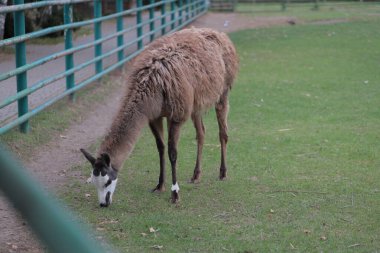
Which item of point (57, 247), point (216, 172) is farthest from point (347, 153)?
point (57, 247)

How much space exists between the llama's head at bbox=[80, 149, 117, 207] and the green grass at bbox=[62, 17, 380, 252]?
15 cm

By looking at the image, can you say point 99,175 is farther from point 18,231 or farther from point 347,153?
point 347,153

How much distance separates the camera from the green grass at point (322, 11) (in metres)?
28.4

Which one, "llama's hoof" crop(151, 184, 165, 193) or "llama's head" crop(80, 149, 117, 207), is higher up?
"llama's head" crop(80, 149, 117, 207)

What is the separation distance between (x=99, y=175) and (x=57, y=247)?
4.38 meters

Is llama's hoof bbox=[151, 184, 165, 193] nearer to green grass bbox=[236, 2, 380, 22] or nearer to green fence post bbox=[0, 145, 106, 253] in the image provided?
green fence post bbox=[0, 145, 106, 253]

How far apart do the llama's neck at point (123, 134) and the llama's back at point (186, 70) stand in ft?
0.65

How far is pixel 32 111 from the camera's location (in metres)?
7.68

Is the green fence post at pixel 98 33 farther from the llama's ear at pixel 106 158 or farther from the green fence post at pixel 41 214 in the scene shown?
the green fence post at pixel 41 214

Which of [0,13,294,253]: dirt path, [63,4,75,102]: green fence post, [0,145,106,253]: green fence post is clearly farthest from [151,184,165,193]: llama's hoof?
[0,145,106,253]: green fence post

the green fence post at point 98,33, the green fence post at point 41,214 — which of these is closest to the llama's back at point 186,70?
the green fence post at point 41,214

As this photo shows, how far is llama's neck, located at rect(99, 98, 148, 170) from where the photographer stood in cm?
545

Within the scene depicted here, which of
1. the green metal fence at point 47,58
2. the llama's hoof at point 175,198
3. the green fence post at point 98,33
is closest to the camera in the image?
the llama's hoof at point 175,198

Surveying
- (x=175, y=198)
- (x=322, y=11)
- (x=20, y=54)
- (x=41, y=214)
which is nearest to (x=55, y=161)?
(x=20, y=54)
